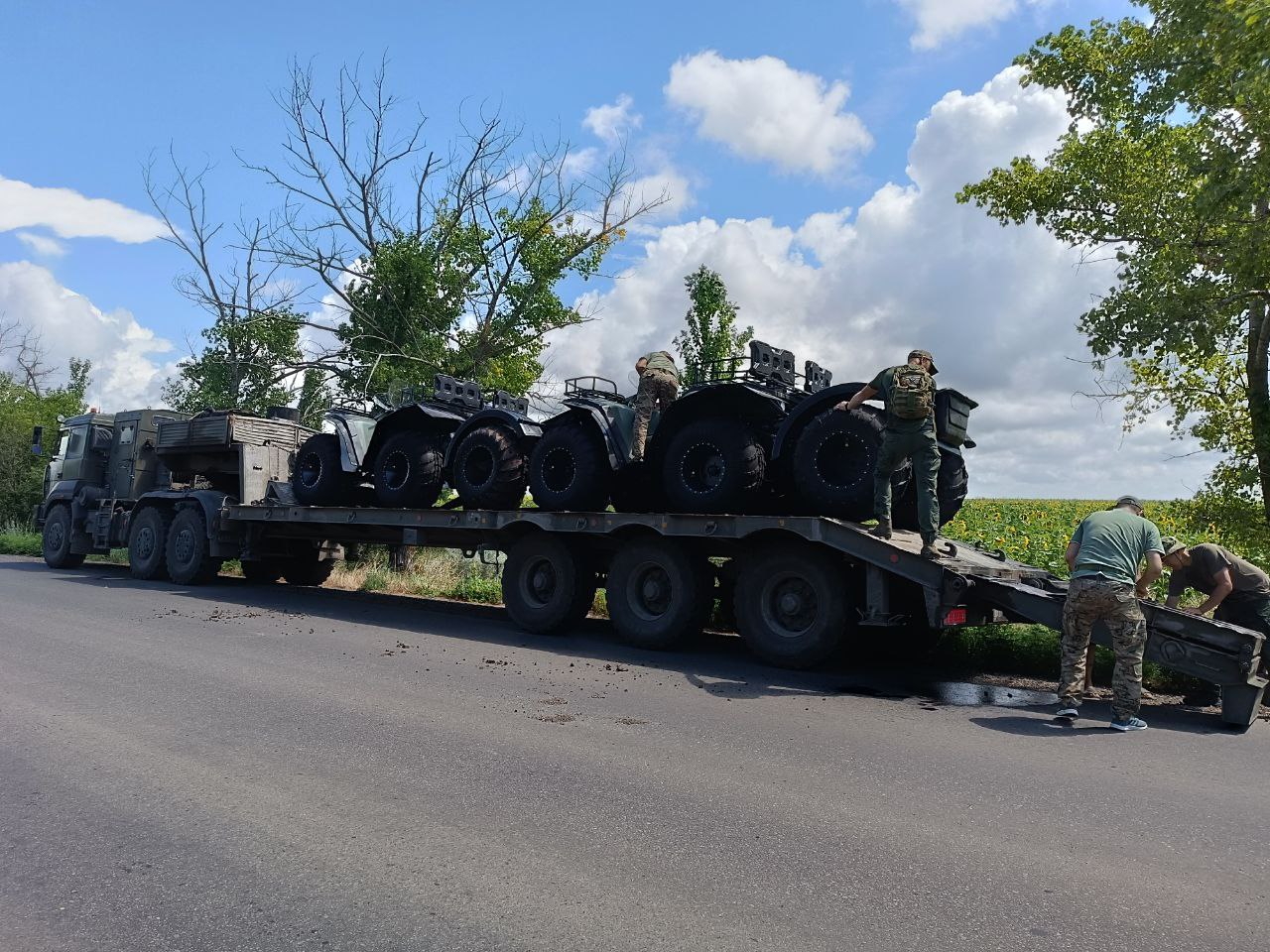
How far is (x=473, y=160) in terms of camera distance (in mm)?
20328

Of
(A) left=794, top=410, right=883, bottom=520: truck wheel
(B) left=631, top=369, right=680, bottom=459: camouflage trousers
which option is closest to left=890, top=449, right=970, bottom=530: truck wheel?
(A) left=794, top=410, right=883, bottom=520: truck wheel

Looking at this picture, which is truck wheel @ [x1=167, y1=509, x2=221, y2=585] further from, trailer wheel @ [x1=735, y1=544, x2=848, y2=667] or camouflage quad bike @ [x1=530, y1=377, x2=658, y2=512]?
trailer wheel @ [x1=735, y1=544, x2=848, y2=667]

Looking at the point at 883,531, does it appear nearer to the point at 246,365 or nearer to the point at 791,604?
the point at 791,604

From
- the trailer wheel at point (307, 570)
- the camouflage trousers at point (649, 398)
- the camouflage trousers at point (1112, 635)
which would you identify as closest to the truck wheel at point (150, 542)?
the trailer wheel at point (307, 570)

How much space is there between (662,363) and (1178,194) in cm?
814

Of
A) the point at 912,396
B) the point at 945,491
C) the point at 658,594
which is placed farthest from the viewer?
the point at 658,594

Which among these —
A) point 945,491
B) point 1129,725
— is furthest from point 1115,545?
point 945,491

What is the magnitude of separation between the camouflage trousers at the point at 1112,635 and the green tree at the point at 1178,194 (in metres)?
4.87

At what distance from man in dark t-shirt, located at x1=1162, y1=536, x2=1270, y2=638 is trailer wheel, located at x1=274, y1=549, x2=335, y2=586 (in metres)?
12.4

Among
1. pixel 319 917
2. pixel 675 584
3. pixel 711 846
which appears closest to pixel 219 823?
pixel 319 917

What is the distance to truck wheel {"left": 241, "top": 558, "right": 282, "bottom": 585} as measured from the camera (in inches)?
615

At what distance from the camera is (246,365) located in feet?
71.0

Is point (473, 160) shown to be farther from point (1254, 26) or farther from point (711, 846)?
point (711, 846)

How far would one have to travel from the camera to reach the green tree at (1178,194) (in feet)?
30.7
